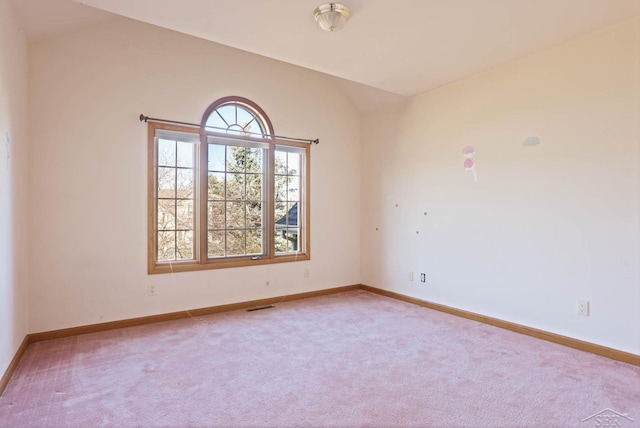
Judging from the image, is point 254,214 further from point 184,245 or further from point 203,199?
point 184,245

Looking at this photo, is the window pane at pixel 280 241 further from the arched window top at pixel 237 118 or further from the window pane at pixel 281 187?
the arched window top at pixel 237 118

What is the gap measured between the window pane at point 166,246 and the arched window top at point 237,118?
1231mm

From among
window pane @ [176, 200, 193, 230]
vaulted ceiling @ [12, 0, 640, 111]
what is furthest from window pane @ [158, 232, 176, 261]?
vaulted ceiling @ [12, 0, 640, 111]

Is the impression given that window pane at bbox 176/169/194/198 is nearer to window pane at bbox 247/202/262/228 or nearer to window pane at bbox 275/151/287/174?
window pane at bbox 247/202/262/228

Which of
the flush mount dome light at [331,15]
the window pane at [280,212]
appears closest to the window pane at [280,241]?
the window pane at [280,212]

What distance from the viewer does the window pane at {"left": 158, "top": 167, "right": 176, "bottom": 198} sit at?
3.70 meters

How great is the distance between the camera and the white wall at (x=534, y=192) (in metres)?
2.69

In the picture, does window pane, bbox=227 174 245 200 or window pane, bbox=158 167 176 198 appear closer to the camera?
window pane, bbox=158 167 176 198

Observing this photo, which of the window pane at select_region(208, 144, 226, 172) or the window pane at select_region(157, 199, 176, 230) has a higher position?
the window pane at select_region(208, 144, 226, 172)

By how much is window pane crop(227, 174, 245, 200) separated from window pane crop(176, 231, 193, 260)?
0.63 meters

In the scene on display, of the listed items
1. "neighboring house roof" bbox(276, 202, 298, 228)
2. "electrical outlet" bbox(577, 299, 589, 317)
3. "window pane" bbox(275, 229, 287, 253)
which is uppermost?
"neighboring house roof" bbox(276, 202, 298, 228)

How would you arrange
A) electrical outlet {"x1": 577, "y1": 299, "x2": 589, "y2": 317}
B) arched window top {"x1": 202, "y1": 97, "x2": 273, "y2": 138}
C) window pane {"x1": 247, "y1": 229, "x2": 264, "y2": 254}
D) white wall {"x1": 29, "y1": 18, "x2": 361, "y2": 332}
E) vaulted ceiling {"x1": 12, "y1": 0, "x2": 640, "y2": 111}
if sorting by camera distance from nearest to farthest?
vaulted ceiling {"x1": 12, "y1": 0, "x2": 640, "y2": 111} → electrical outlet {"x1": 577, "y1": 299, "x2": 589, "y2": 317} → white wall {"x1": 29, "y1": 18, "x2": 361, "y2": 332} → arched window top {"x1": 202, "y1": 97, "x2": 273, "y2": 138} → window pane {"x1": 247, "y1": 229, "x2": 264, "y2": 254}

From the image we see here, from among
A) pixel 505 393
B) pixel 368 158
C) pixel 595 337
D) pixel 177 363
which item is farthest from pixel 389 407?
pixel 368 158

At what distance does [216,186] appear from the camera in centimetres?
404
